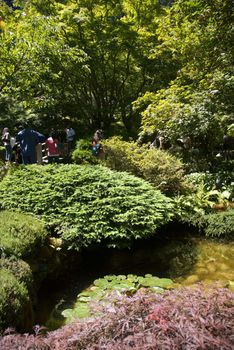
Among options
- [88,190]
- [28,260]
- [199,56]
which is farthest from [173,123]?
[28,260]

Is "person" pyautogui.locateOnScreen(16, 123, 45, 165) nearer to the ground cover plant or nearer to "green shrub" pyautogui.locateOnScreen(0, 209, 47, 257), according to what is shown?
"green shrub" pyautogui.locateOnScreen(0, 209, 47, 257)

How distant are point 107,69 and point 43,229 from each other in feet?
45.2

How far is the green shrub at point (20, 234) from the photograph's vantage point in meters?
4.69

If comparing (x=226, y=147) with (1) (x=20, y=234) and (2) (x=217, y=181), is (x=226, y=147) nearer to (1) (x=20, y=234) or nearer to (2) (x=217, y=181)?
(2) (x=217, y=181)

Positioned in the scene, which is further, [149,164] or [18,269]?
[149,164]

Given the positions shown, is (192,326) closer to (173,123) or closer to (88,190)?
(88,190)

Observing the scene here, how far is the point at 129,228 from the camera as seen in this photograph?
6055 mm

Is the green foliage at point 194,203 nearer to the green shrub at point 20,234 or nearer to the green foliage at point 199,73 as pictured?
the green foliage at point 199,73

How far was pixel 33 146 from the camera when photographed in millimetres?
10297

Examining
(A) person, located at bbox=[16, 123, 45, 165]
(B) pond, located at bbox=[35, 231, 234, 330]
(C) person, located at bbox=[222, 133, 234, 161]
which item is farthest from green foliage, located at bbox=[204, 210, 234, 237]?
(C) person, located at bbox=[222, 133, 234, 161]

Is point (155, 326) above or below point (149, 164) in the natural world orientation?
below

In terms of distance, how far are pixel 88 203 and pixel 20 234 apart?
62.1 inches

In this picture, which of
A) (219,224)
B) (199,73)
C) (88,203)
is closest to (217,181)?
(219,224)

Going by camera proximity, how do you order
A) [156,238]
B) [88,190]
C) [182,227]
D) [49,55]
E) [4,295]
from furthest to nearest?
[49,55]
[182,227]
[156,238]
[88,190]
[4,295]
